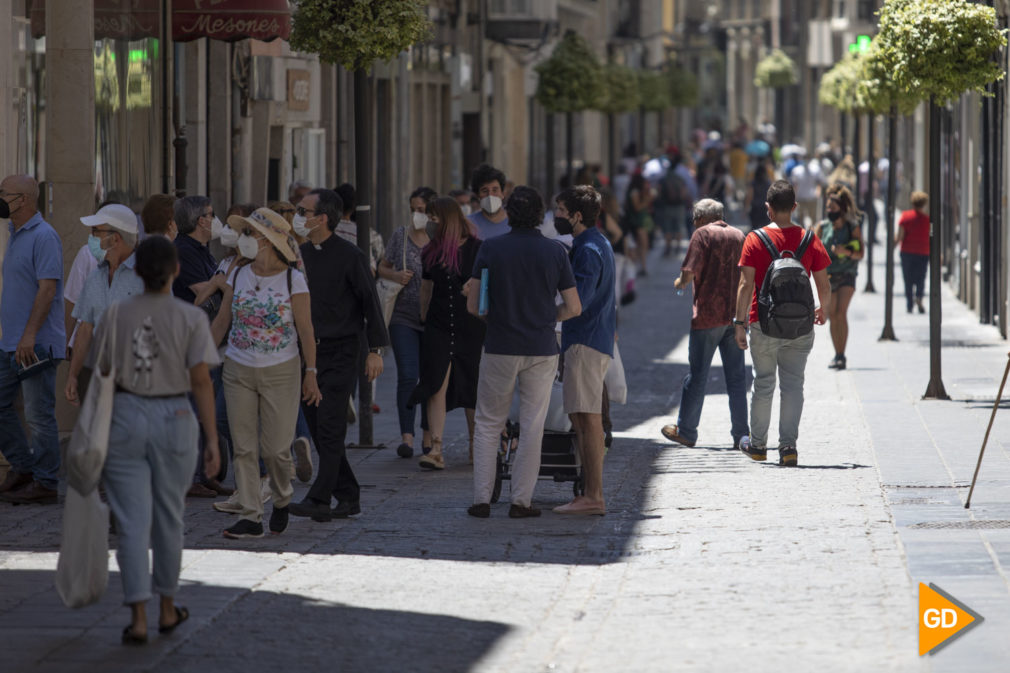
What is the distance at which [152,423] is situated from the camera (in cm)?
772

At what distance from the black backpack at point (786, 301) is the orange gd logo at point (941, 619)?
14.1ft

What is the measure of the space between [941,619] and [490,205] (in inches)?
227

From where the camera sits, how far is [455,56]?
30766mm

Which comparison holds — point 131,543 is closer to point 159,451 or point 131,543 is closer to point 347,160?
point 159,451

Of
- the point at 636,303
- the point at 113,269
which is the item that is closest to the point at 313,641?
the point at 113,269

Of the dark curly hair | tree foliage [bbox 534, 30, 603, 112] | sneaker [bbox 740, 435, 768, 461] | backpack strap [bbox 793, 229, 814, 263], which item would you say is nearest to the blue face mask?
the dark curly hair

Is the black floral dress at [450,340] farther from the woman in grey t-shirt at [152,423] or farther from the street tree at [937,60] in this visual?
the woman in grey t-shirt at [152,423]

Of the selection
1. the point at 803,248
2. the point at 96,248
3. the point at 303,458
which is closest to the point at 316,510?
the point at 303,458

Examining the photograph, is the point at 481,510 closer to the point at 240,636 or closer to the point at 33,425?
the point at 33,425

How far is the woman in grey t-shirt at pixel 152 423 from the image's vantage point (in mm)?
7652

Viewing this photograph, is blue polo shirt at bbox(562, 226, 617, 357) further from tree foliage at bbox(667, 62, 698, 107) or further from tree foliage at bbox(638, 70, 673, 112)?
tree foliage at bbox(667, 62, 698, 107)

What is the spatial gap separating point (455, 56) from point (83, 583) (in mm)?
23770

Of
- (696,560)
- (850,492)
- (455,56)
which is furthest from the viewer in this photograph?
(455,56)

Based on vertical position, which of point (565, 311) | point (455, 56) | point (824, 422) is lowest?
point (824, 422)
